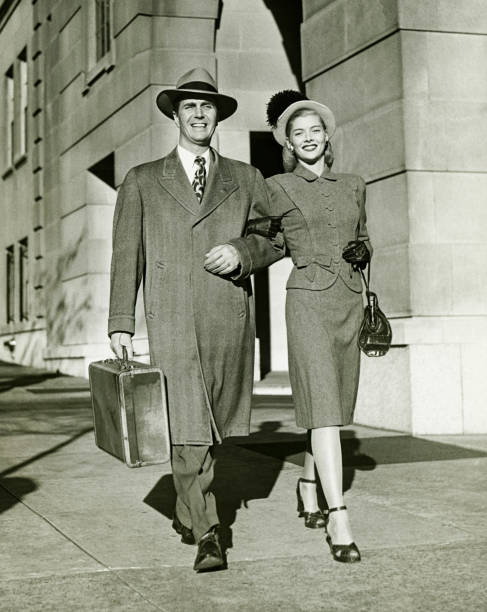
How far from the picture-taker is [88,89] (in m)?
17.3

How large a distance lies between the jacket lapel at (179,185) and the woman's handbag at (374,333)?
Result: 92 cm

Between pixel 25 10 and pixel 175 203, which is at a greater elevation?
pixel 25 10

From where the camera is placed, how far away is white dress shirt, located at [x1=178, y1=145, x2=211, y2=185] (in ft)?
15.9

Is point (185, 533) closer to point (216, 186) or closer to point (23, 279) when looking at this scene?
point (216, 186)

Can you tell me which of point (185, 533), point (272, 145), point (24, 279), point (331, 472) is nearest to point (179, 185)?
point (331, 472)

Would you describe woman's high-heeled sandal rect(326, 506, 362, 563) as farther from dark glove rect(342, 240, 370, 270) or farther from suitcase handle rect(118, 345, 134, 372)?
dark glove rect(342, 240, 370, 270)

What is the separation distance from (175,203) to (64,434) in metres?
5.09

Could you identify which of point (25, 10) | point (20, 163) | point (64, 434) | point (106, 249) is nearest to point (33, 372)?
point (106, 249)

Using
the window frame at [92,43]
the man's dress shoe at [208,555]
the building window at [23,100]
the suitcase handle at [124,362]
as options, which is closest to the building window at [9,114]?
the building window at [23,100]

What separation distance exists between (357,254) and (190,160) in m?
0.93

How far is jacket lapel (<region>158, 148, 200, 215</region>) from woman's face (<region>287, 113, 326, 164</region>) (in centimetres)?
70

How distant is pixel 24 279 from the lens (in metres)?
23.9

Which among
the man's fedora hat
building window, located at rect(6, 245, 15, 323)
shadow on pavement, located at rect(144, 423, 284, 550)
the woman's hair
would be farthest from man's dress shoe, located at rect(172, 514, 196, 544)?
building window, located at rect(6, 245, 15, 323)

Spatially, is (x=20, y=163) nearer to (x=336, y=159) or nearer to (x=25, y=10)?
(x=25, y=10)
